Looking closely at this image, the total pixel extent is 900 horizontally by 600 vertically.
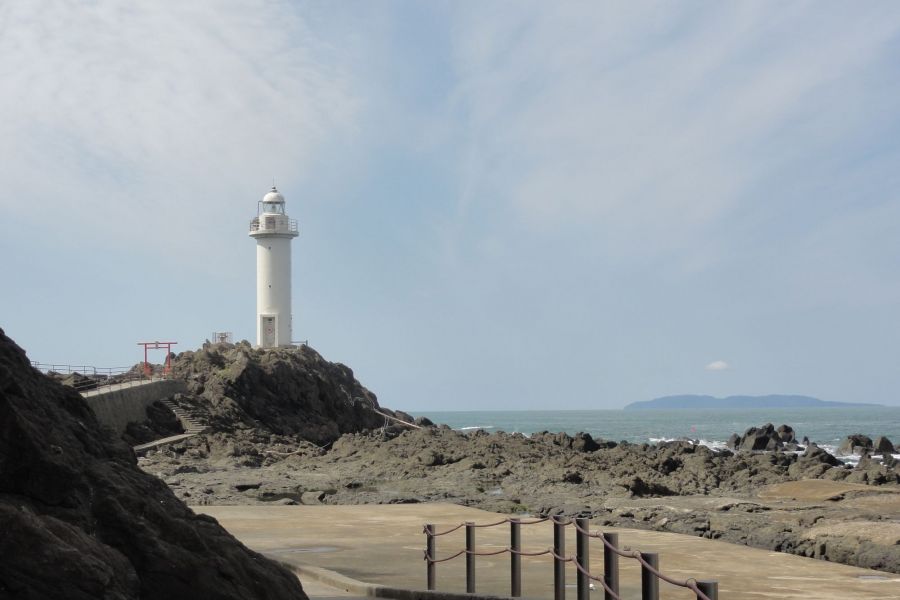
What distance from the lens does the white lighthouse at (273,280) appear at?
51.1 metres

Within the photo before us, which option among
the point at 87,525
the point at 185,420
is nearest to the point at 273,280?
the point at 185,420

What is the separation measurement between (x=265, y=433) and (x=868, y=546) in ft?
93.8

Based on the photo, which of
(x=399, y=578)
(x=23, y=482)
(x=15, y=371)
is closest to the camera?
(x=23, y=482)

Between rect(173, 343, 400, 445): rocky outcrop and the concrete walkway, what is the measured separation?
74.3ft

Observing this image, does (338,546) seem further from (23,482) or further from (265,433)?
(265,433)

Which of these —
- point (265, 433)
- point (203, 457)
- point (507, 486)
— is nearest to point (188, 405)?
point (265, 433)

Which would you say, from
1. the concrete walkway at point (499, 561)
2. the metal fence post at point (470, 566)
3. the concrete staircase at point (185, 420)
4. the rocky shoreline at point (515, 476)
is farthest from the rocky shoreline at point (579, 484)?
the metal fence post at point (470, 566)

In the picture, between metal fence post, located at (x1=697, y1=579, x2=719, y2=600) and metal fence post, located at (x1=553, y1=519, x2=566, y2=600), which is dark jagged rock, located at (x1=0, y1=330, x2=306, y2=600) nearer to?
metal fence post, located at (x1=553, y1=519, x2=566, y2=600)

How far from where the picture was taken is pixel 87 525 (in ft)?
18.8

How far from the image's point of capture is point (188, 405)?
38.6m

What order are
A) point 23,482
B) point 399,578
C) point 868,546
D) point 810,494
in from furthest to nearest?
point 810,494
point 868,546
point 399,578
point 23,482

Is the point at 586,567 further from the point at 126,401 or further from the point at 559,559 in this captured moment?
the point at 126,401

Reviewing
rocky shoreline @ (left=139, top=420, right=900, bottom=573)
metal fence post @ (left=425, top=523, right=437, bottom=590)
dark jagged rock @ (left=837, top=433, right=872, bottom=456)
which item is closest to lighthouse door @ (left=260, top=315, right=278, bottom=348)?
rocky shoreline @ (left=139, top=420, right=900, bottom=573)

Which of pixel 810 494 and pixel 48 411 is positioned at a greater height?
pixel 48 411
